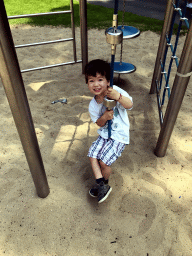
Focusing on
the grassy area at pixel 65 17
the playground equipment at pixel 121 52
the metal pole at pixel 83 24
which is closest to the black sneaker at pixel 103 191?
the playground equipment at pixel 121 52

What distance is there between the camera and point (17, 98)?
3.38 ft

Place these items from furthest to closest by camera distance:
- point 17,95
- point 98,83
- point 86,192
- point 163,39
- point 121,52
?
point 121,52 < point 163,39 < point 86,192 < point 98,83 < point 17,95

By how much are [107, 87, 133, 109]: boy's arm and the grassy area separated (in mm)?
3587

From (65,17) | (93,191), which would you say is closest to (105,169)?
(93,191)

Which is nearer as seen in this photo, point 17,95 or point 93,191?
point 17,95

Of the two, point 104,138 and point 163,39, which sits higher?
point 163,39

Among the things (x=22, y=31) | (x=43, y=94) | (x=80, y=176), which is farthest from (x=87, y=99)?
(x=22, y=31)

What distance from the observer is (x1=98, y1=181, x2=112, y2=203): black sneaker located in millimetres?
1391

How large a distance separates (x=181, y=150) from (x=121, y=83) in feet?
4.03

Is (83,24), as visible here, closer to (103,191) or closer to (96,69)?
(96,69)

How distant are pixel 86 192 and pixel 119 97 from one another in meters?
0.70

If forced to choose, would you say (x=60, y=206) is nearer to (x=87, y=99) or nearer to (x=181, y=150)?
(x=181, y=150)

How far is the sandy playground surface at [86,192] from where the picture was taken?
4.21 feet

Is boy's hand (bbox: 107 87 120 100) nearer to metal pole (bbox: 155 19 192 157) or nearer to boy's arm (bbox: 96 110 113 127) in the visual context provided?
boy's arm (bbox: 96 110 113 127)
